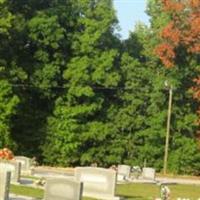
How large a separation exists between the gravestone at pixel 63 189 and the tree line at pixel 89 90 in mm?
30091

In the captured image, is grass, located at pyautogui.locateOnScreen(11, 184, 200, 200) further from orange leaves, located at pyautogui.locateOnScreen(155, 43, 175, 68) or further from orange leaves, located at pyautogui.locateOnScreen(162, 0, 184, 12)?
orange leaves, located at pyautogui.locateOnScreen(162, 0, 184, 12)

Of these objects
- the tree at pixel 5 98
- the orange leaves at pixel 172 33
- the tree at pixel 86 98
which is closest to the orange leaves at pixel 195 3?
the orange leaves at pixel 172 33

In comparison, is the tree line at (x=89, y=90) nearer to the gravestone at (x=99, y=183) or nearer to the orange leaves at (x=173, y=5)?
the orange leaves at (x=173, y=5)

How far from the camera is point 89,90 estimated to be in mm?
49156

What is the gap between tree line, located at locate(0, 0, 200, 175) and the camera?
49250mm

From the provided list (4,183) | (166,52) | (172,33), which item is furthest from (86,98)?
(4,183)

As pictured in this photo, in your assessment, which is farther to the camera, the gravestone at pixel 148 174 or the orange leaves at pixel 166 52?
the orange leaves at pixel 166 52

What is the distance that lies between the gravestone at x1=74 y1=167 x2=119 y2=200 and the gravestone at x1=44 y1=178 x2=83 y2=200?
421cm

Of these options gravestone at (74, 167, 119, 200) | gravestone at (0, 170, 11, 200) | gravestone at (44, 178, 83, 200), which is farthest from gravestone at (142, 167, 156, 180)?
gravestone at (0, 170, 11, 200)

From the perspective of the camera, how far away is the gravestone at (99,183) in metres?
21.9

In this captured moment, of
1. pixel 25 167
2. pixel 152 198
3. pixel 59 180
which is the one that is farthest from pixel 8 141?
pixel 59 180

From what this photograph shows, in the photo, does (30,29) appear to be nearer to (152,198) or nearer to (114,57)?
(114,57)

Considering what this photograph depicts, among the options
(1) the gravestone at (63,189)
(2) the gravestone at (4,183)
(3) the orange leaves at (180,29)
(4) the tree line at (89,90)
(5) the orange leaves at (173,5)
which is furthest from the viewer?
(4) the tree line at (89,90)

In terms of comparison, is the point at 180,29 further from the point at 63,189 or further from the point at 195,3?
the point at 63,189
